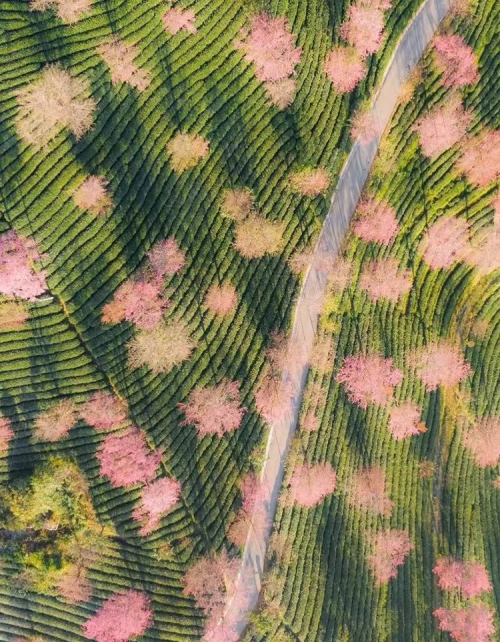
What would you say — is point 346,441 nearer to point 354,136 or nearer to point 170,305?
point 170,305

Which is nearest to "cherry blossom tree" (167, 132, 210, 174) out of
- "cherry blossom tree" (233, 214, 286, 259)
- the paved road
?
"cherry blossom tree" (233, 214, 286, 259)

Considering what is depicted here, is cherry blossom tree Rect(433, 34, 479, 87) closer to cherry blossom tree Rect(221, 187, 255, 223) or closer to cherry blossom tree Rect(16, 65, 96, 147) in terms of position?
cherry blossom tree Rect(221, 187, 255, 223)

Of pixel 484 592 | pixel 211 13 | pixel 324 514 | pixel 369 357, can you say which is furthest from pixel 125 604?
pixel 211 13

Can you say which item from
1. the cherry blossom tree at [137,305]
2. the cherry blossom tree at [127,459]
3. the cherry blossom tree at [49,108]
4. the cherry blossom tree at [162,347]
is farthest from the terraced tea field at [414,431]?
the cherry blossom tree at [49,108]

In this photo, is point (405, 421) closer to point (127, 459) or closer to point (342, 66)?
point (127, 459)

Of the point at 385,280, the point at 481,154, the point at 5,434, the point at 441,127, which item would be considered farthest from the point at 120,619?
the point at 481,154
